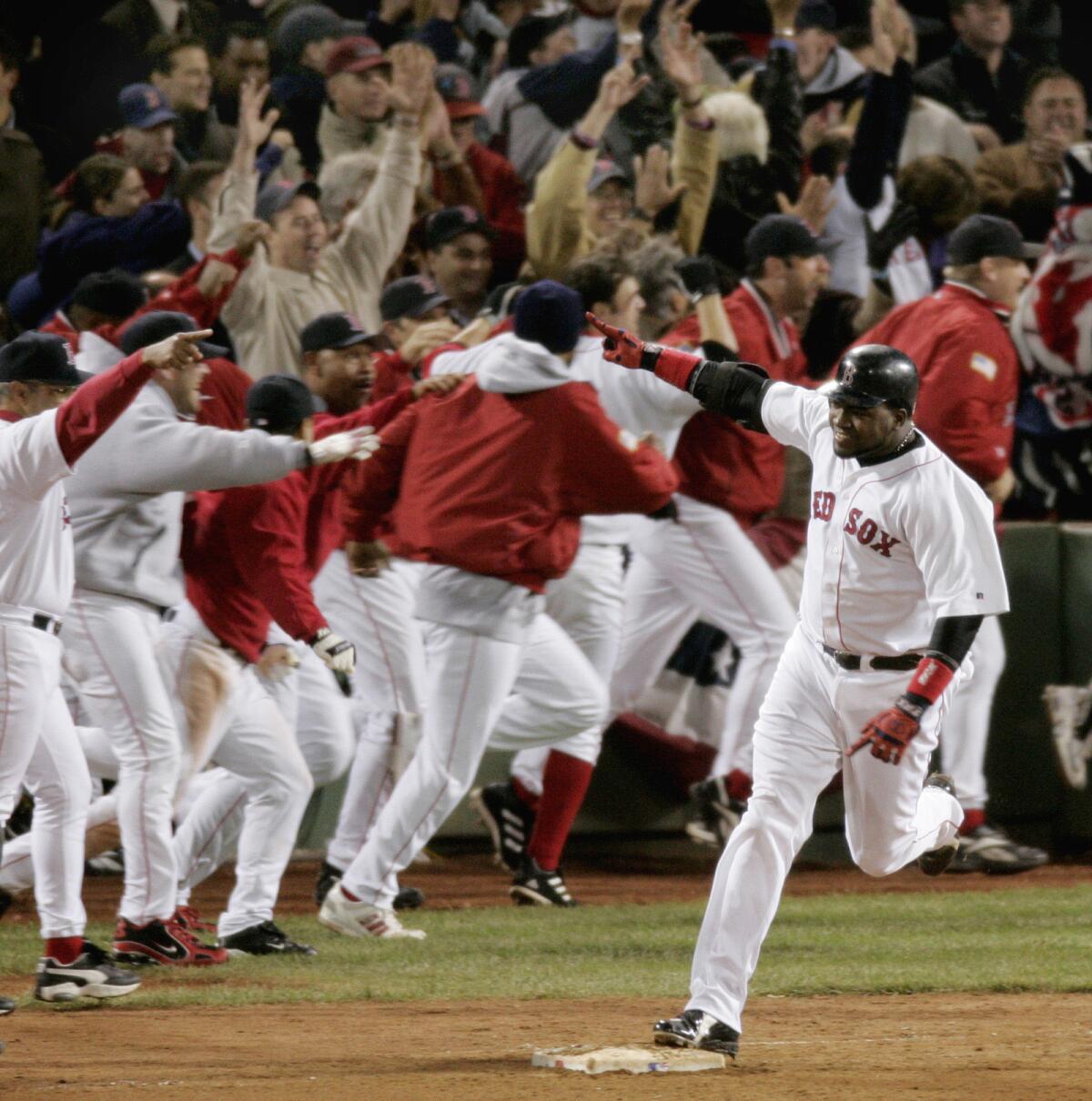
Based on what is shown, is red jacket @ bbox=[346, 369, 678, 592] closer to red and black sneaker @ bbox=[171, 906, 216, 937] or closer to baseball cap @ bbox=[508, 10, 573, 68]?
red and black sneaker @ bbox=[171, 906, 216, 937]

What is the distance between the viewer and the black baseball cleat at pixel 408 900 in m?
8.51

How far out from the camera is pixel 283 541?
7074 mm

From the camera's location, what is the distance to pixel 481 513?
764cm

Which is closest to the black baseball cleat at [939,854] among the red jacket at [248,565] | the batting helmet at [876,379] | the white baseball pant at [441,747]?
the batting helmet at [876,379]

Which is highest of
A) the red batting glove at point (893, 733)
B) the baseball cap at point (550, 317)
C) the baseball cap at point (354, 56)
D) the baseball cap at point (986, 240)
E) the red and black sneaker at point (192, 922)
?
the baseball cap at point (354, 56)

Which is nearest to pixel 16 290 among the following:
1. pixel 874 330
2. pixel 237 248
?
pixel 237 248

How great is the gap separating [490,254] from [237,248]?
1758mm

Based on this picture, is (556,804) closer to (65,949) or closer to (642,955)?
(642,955)

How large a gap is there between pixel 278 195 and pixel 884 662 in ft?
19.0

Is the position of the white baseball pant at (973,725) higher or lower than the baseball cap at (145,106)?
lower

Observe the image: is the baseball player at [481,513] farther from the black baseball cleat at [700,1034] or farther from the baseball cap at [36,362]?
the black baseball cleat at [700,1034]

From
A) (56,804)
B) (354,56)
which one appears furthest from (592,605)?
(354,56)

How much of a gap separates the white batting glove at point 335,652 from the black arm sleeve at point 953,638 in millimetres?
2528

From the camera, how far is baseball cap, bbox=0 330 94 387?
5.99 metres
